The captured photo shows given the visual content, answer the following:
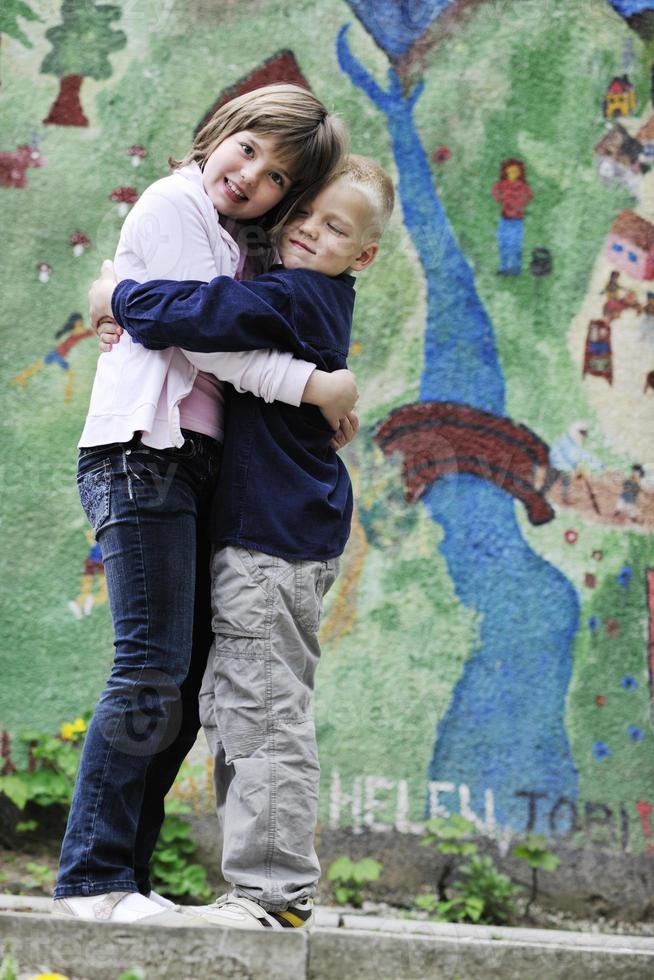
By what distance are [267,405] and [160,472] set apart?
253 millimetres

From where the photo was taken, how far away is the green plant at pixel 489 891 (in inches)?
141

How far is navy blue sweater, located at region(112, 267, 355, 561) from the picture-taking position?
2.08 meters

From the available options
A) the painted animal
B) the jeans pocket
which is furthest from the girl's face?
the painted animal

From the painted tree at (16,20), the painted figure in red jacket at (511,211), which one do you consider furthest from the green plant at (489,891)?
the painted tree at (16,20)

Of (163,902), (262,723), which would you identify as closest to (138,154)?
(262,723)

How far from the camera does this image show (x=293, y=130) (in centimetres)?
222

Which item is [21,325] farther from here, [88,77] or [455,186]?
[455,186]

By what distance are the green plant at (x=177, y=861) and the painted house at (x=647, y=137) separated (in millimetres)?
2738

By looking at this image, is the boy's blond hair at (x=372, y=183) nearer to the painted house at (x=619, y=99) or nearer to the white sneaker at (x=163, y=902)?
the white sneaker at (x=163, y=902)

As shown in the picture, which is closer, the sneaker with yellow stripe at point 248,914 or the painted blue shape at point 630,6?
the sneaker with yellow stripe at point 248,914

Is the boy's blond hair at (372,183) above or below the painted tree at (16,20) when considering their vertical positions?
below

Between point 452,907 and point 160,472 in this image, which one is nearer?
point 160,472

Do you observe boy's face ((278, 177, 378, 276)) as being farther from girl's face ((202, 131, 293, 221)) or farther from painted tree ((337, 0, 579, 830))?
painted tree ((337, 0, 579, 830))

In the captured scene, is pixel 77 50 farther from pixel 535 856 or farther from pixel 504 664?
pixel 535 856
